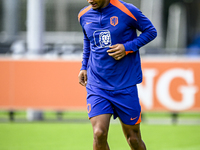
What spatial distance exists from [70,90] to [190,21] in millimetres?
20303

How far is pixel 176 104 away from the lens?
8344 mm

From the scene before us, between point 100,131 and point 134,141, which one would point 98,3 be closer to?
point 100,131

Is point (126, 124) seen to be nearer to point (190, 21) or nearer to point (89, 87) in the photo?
point (89, 87)

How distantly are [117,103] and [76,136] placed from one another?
3319mm

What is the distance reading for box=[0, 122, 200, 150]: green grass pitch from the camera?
634cm

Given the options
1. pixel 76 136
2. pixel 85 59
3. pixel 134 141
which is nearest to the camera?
pixel 134 141

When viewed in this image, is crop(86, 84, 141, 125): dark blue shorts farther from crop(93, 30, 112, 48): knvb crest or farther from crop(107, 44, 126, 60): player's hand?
crop(93, 30, 112, 48): knvb crest

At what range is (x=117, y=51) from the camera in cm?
402

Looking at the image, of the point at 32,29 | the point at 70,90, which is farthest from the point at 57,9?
the point at 70,90

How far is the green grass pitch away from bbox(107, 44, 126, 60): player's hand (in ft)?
8.49

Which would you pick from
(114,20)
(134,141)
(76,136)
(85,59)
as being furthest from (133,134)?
(76,136)

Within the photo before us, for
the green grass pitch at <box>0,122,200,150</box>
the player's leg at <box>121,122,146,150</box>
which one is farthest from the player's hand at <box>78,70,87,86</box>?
the green grass pitch at <box>0,122,200,150</box>

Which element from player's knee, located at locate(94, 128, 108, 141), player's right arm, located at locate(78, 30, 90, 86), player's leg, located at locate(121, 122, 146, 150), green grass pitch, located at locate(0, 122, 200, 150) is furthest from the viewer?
green grass pitch, located at locate(0, 122, 200, 150)

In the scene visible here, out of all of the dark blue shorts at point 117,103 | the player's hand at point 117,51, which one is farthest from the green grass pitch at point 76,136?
the player's hand at point 117,51
